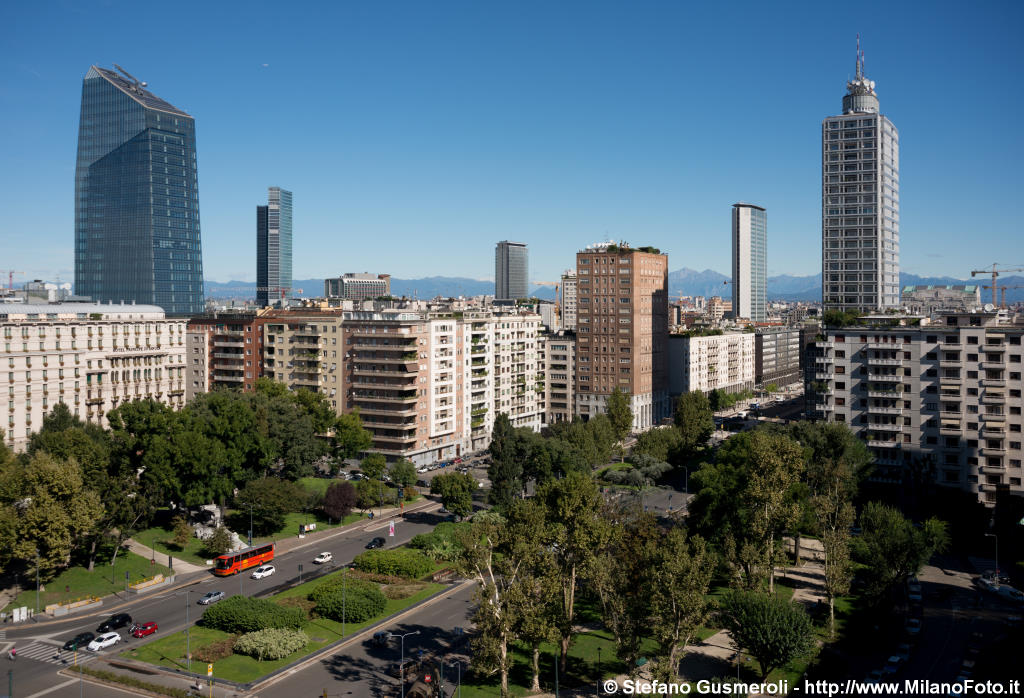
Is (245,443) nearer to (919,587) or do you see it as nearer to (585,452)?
(585,452)

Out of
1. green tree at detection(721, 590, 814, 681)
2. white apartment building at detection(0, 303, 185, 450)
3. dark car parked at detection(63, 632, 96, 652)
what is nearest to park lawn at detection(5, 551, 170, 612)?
dark car parked at detection(63, 632, 96, 652)

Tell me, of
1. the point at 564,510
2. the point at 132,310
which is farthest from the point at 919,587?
the point at 132,310

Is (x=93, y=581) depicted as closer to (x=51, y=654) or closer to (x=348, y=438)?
(x=51, y=654)

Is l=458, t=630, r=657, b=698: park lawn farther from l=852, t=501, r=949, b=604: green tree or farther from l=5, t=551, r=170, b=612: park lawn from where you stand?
l=5, t=551, r=170, b=612: park lawn

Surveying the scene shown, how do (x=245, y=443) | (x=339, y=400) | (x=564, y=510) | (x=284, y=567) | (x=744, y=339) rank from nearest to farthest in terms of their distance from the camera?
(x=564, y=510), (x=284, y=567), (x=245, y=443), (x=339, y=400), (x=744, y=339)

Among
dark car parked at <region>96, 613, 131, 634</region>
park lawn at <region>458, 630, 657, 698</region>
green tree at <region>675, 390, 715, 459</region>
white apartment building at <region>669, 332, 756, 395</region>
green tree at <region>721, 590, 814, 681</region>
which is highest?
white apartment building at <region>669, 332, 756, 395</region>

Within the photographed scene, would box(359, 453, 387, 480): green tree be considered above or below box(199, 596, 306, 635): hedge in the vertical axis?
above

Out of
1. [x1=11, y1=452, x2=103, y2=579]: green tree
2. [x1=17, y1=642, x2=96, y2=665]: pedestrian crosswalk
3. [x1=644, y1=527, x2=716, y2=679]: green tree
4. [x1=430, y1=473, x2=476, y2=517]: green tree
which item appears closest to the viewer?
A: [x1=644, y1=527, x2=716, y2=679]: green tree
